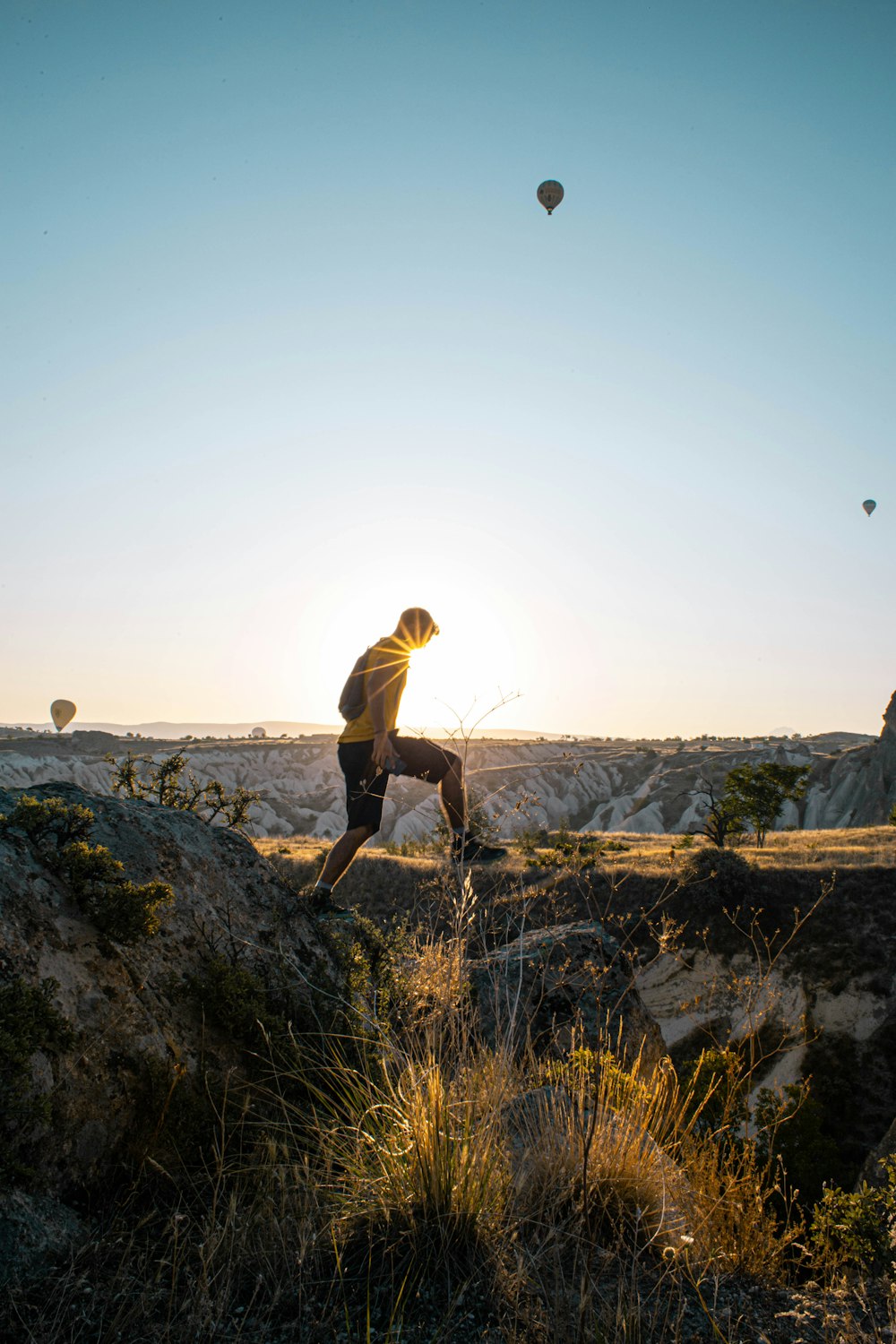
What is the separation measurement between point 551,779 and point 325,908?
A: 199 ft

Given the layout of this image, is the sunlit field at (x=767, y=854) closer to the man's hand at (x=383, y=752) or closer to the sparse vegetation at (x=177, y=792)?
the sparse vegetation at (x=177, y=792)

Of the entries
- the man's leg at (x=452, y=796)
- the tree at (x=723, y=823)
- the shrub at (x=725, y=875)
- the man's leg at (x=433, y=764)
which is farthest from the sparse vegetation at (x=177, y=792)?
the tree at (x=723, y=823)

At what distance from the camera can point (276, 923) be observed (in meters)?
4.59

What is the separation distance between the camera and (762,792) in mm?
32594

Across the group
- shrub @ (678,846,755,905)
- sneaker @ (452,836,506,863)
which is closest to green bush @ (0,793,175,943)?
sneaker @ (452,836,506,863)

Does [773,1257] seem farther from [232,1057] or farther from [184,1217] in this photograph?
[232,1057]

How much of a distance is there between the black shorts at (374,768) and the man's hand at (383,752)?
0.24ft

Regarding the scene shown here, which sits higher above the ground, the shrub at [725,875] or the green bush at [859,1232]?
the green bush at [859,1232]

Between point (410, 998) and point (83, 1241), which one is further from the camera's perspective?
point (410, 998)

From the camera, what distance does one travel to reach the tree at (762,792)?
32.2m

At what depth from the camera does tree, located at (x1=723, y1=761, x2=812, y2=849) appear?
1266 inches

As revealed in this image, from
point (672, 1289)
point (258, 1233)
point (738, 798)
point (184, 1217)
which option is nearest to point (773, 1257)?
point (672, 1289)

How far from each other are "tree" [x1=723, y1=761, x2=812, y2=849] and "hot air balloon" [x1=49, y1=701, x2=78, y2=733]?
90798 mm

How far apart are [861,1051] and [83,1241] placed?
14417mm
